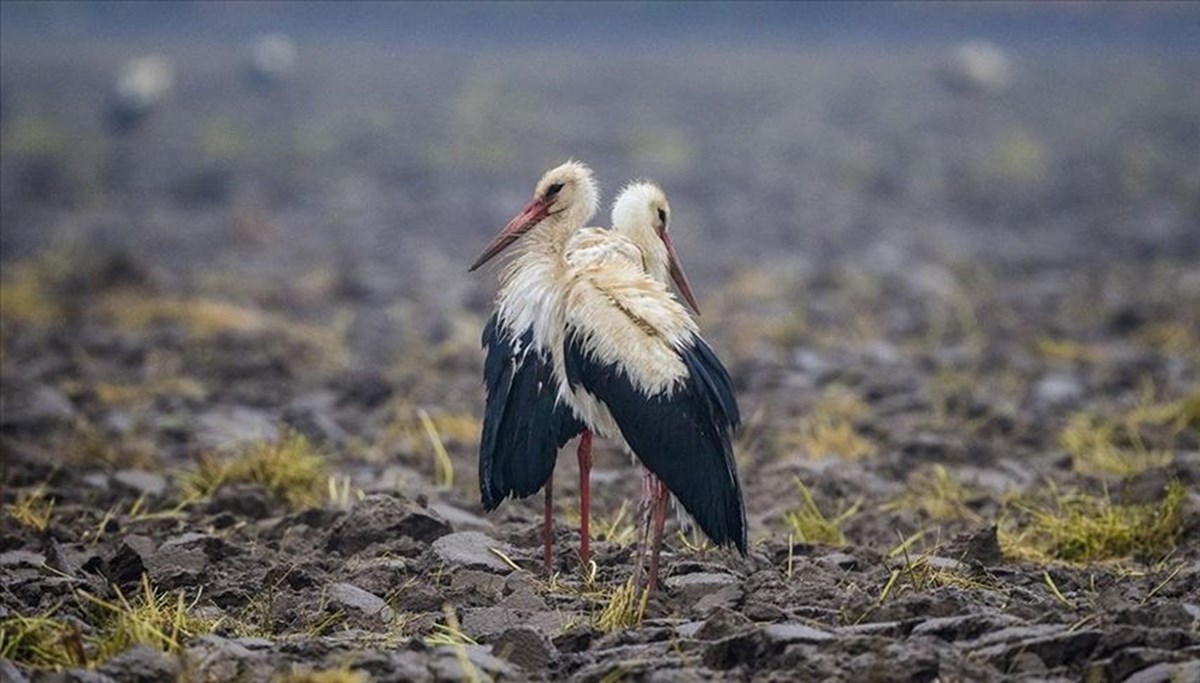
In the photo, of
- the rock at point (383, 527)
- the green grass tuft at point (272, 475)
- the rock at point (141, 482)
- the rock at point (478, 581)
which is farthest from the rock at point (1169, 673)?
the rock at point (141, 482)

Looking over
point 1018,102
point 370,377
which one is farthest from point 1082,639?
point 1018,102

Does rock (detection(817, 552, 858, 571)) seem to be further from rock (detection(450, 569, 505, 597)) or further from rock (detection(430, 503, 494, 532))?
rock (detection(430, 503, 494, 532))

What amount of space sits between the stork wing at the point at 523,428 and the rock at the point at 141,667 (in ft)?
4.22

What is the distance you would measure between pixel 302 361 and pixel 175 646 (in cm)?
625

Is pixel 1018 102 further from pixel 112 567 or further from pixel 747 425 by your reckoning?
pixel 112 567

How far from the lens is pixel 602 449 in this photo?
8570 millimetres

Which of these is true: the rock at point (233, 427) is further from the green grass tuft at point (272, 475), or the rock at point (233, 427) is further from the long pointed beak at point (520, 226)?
the long pointed beak at point (520, 226)

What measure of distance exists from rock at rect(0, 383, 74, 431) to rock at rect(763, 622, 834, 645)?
16.5ft

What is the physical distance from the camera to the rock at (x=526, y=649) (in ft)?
16.0

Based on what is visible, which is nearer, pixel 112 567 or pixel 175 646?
pixel 175 646

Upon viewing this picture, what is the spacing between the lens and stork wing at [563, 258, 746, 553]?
5340 mm

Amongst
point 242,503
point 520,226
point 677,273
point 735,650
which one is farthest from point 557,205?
point 242,503

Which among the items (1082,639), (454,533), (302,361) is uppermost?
(1082,639)

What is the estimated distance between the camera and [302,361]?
36.1 ft
